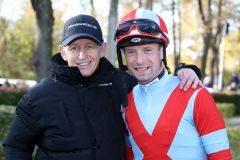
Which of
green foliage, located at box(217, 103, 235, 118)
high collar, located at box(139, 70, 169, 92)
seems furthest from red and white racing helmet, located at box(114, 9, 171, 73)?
green foliage, located at box(217, 103, 235, 118)

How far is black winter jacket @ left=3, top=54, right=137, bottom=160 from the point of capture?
283 centimetres

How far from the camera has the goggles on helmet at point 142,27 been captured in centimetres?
291

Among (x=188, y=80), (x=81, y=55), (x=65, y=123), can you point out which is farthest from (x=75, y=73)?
(x=188, y=80)

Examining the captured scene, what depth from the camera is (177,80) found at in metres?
3.01

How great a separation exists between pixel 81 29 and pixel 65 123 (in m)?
0.64

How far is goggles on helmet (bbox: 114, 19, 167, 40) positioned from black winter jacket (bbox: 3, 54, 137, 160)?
1.28ft

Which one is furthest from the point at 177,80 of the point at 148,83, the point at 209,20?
the point at 209,20

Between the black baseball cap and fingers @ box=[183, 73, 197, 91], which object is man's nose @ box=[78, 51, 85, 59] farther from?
fingers @ box=[183, 73, 197, 91]

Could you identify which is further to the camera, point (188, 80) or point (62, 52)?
point (62, 52)

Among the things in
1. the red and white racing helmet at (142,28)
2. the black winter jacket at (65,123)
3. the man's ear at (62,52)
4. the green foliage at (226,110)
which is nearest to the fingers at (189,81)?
the red and white racing helmet at (142,28)

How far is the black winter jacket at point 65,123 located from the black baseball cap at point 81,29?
21 centimetres

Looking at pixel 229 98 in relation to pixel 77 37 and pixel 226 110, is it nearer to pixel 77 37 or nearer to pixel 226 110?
pixel 226 110

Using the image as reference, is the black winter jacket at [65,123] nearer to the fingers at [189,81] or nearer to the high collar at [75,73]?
the high collar at [75,73]

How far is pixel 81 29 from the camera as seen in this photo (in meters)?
2.90
